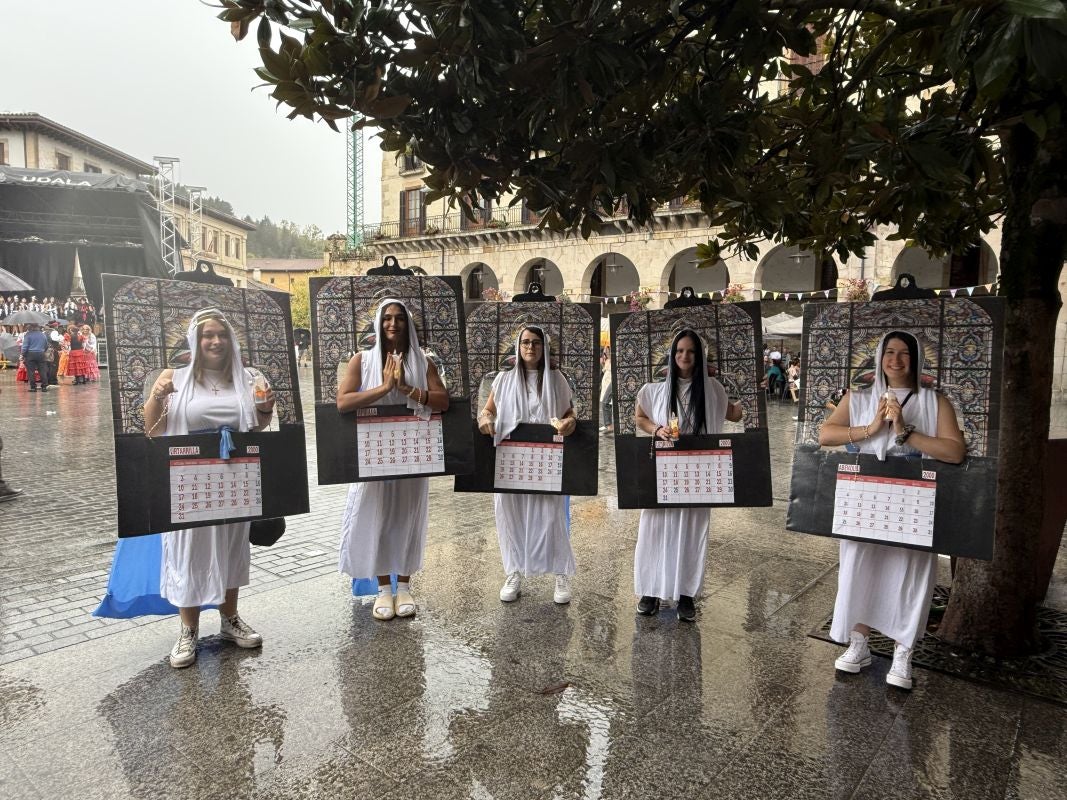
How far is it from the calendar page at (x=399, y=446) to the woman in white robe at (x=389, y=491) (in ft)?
0.28

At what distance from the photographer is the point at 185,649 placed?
3672 millimetres

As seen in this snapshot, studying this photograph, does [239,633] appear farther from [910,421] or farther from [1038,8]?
[1038,8]

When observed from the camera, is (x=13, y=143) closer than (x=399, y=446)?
No

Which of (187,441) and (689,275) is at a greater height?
(689,275)

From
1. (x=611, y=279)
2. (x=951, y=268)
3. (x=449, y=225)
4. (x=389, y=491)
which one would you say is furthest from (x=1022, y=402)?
(x=449, y=225)

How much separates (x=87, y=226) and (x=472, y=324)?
15375mm

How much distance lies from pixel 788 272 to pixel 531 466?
2576 cm

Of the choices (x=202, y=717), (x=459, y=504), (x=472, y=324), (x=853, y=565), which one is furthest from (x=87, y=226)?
(x=853, y=565)

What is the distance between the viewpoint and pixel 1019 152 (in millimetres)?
3842

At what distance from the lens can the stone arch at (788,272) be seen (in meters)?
27.1

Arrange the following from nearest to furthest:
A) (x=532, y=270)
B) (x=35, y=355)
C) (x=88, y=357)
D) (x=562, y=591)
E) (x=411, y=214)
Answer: (x=562, y=591), (x=35, y=355), (x=88, y=357), (x=532, y=270), (x=411, y=214)

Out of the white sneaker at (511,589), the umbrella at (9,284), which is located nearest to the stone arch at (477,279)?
the umbrella at (9,284)

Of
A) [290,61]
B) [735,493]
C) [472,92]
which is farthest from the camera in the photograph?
[735,493]

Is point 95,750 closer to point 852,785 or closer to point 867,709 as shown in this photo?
point 852,785
